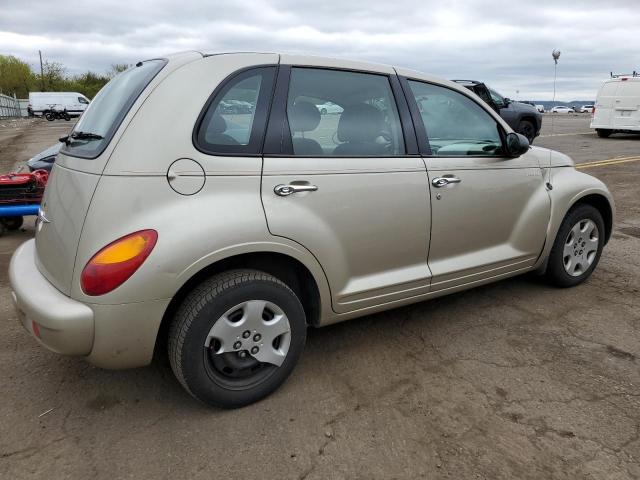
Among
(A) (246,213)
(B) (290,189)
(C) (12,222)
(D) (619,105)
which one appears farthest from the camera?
(D) (619,105)

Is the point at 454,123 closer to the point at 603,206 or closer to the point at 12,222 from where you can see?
the point at 603,206

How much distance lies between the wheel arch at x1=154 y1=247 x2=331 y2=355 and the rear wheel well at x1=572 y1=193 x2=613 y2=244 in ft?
8.13

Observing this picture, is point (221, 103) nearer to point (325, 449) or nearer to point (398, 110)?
point (398, 110)

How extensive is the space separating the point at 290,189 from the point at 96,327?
1.09 metres

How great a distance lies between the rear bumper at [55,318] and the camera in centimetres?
226

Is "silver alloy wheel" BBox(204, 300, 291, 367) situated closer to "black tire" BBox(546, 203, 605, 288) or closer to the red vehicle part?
"black tire" BBox(546, 203, 605, 288)

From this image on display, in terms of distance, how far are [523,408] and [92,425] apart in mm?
2123

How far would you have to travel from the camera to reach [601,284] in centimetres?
435

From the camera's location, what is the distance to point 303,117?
110 inches

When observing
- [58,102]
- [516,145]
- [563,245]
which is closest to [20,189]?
[516,145]

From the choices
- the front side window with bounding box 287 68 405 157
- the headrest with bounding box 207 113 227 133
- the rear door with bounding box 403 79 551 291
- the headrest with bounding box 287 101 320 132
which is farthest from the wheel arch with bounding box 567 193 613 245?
the headrest with bounding box 207 113 227 133

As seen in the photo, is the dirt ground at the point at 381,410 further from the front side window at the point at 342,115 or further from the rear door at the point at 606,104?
the rear door at the point at 606,104

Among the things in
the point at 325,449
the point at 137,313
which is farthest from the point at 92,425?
the point at 325,449

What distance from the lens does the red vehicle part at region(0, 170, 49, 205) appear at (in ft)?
19.4
